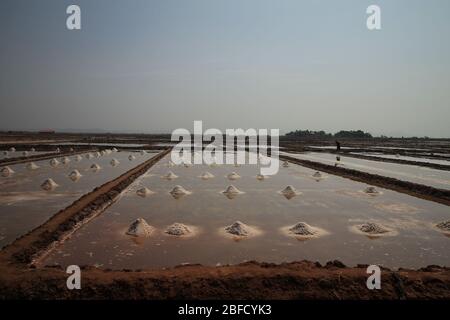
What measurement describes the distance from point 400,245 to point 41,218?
665cm

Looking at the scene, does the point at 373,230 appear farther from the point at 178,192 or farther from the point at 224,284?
the point at 178,192

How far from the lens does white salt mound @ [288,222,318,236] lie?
636 centimetres

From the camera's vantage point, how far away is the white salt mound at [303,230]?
6.36 metres

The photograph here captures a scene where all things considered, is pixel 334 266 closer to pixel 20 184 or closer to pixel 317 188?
pixel 317 188

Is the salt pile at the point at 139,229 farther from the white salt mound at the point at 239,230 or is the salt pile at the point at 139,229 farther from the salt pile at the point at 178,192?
the salt pile at the point at 178,192

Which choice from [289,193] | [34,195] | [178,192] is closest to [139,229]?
[178,192]

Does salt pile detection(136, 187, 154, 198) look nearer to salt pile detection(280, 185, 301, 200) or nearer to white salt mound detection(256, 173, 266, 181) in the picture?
salt pile detection(280, 185, 301, 200)

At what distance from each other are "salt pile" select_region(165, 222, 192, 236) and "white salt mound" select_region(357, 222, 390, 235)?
125 inches

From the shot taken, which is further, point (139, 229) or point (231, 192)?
point (231, 192)

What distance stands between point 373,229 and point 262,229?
79.1 inches

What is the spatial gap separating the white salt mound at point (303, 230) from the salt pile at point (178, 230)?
6.14ft

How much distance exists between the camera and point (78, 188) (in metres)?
10.8

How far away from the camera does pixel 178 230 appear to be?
6.28 metres

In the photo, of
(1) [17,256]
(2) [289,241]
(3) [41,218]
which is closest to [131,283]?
(1) [17,256]
